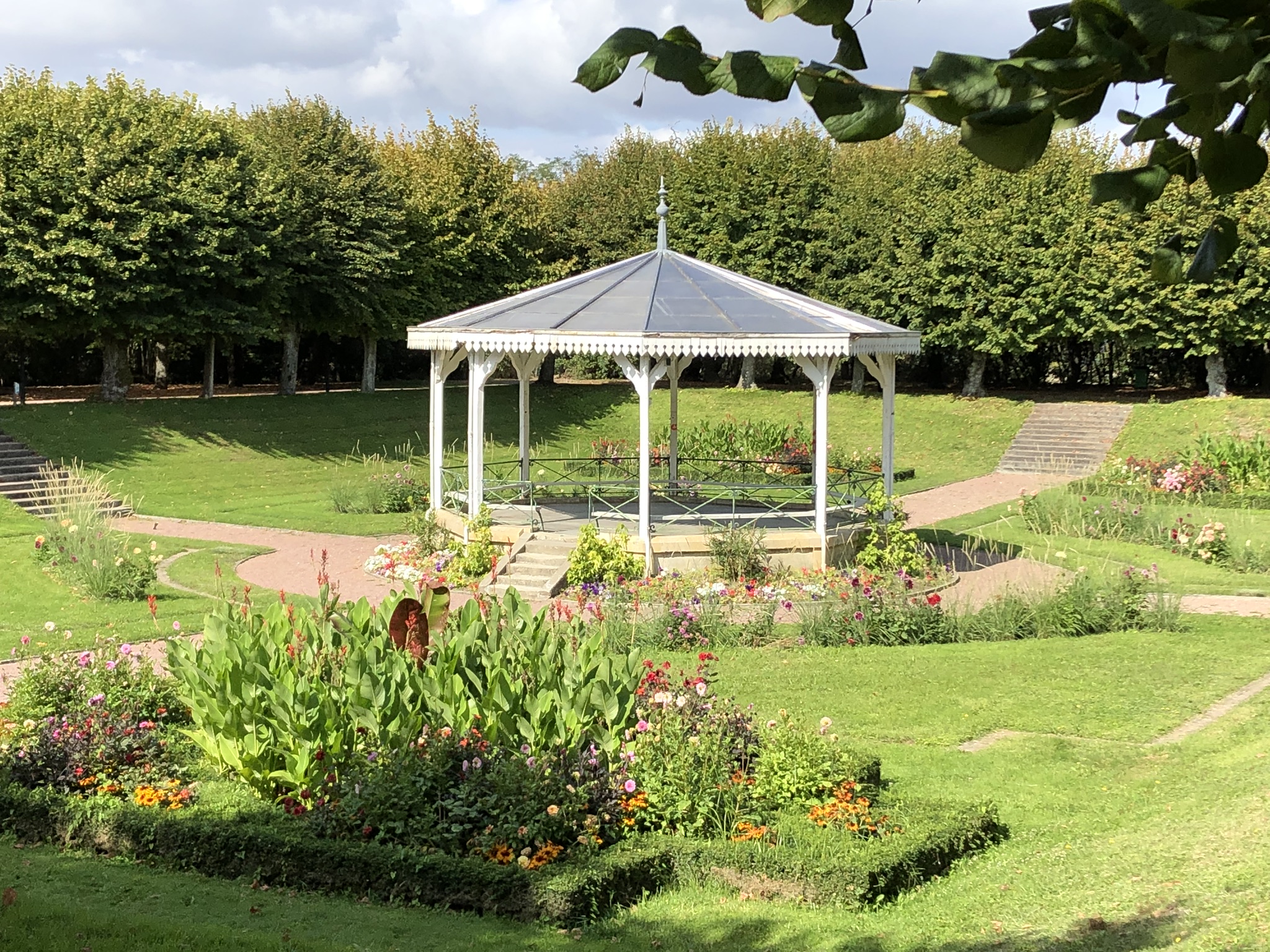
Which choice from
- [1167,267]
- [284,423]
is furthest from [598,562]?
[284,423]

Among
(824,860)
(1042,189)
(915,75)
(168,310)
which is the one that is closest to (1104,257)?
(1042,189)

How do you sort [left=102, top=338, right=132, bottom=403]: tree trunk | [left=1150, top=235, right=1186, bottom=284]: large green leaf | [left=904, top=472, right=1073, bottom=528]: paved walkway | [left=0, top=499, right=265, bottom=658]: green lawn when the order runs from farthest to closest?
1. [left=102, top=338, right=132, bottom=403]: tree trunk
2. [left=904, top=472, right=1073, bottom=528]: paved walkway
3. [left=0, top=499, right=265, bottom=658]: green lawn
4. [left=1150, top=235, right=1186, bottom=284]: large green leaf

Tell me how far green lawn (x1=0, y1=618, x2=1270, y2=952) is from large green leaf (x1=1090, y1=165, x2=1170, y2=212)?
3.42m

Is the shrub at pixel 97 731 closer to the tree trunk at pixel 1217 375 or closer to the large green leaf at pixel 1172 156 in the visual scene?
the large green leaf at pixel 1172 156

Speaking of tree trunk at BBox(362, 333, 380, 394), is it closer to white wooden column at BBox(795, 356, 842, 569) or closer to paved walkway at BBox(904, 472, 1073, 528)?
paved walkway at BBox(904, 472, 1073, 528)

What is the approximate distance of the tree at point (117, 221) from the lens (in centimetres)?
2672

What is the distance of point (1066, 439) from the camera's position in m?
32.4

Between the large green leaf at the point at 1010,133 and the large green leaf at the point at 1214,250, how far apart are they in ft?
2.20

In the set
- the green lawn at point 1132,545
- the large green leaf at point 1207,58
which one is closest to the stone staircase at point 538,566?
the green lawn at point 1132,545

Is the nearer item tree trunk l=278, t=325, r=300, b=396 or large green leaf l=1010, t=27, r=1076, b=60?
large green leaf l=1010, t=27, r=1076, b=60

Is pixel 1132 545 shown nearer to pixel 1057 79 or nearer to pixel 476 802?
pixel 476 802

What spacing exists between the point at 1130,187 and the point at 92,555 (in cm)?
1475

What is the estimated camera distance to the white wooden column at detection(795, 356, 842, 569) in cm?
1612

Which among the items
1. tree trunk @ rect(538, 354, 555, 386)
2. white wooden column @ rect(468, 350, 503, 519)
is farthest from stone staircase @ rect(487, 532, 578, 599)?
tree trunk @ rect(538, 354, 555, 386)
